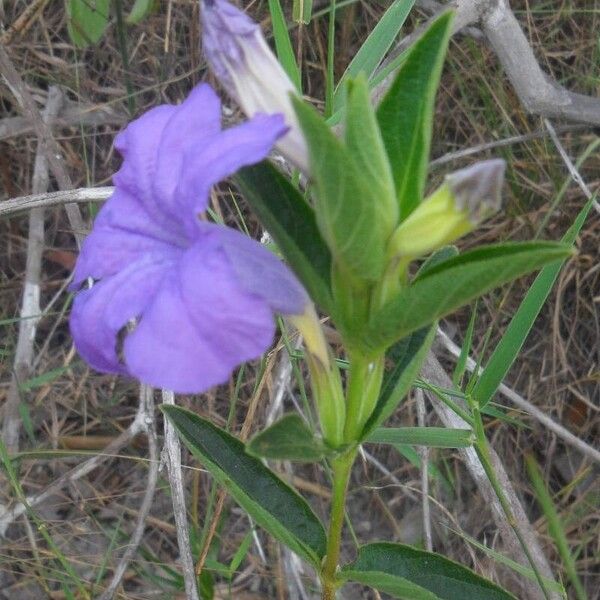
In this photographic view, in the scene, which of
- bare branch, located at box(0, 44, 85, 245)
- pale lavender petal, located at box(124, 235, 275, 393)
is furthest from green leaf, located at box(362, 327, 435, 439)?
bare branch, located at box(0, 44, 85, 245)

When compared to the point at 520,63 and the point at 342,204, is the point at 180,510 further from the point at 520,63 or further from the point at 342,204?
the point at 520,63

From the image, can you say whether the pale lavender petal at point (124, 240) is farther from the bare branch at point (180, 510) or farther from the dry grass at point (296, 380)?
the dry grass at point (296, 380)

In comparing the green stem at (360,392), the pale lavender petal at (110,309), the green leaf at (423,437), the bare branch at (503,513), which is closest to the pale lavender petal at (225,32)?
the pale lavender petal at (110,309)

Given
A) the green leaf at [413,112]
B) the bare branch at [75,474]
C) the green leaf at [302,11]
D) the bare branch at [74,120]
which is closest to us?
the green leaf at [413,112]

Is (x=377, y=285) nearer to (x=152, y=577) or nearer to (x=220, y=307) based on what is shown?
(x=220, y=307)

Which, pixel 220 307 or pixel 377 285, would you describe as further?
pixel 377 285

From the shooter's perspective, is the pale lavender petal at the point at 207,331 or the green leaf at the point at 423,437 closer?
the pale lavender petal at the point at 207,331

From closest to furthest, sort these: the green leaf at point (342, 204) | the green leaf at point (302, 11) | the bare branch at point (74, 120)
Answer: the green leaf at point (342, 204) < the green leaf at point (302, 11) < the bare branch at point (74, 120)

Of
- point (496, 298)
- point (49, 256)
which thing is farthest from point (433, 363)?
point (49, 256)
